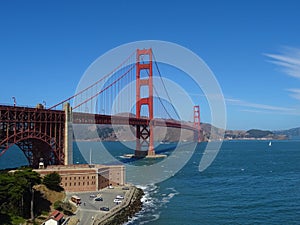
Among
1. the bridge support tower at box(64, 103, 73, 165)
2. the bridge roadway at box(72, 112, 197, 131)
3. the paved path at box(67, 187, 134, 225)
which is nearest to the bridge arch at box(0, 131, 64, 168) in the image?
the bridge support tower at box(64, 103, 73, 165)

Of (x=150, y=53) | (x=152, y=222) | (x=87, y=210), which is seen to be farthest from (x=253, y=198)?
(x=150, y=53)

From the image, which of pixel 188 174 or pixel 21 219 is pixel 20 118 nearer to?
pixel 21 219

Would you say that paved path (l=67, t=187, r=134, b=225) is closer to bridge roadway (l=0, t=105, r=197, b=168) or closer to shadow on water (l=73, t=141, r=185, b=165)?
bridge roadway (l=0, t=105, r=197, b=168)

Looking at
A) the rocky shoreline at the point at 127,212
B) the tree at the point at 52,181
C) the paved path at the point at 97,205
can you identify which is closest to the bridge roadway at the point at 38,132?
the tree at the point at 52,181

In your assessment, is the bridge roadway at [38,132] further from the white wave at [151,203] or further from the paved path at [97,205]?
the white wave at [151,203]

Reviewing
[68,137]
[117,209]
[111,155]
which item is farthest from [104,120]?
[117,209]

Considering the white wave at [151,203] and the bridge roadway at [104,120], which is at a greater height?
the bridge roadway at [104,120]

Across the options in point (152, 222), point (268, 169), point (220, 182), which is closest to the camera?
point (152, 222)
